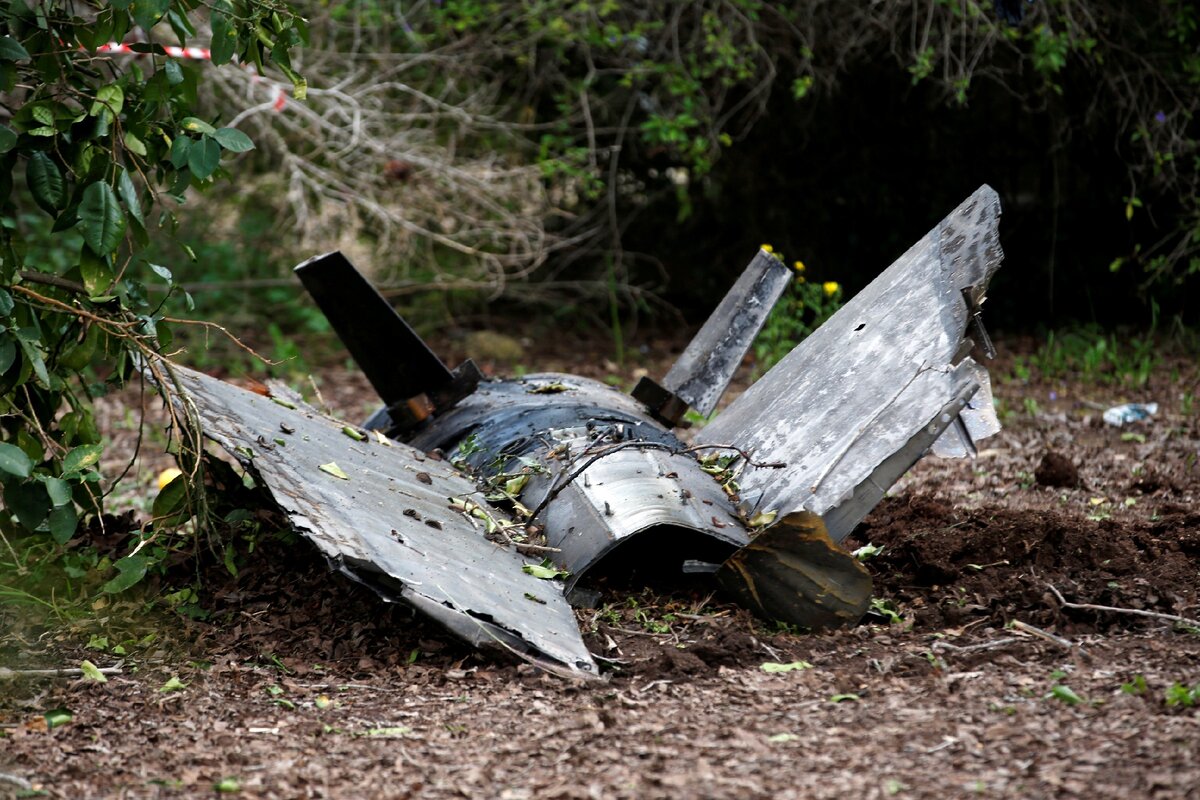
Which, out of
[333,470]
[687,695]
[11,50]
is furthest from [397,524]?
[11,50]

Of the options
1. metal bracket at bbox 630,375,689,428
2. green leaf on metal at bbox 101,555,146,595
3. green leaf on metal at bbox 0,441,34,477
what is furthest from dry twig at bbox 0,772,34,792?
metal bracket at bbox 630,375,689,428

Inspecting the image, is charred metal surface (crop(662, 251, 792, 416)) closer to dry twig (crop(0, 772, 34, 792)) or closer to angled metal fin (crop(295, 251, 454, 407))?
angled metal fin (crop(295, 251, 454, 407))

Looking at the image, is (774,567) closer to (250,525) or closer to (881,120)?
(250,525)

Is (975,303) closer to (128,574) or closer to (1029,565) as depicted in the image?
(1029,565)

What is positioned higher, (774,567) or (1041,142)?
(1041,142)

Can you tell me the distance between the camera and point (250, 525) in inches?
148

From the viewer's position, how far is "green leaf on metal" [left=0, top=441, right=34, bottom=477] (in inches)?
111

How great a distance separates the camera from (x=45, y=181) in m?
3.19

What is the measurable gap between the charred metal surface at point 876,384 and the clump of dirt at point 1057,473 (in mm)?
1422

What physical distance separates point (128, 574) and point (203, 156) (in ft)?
3.81

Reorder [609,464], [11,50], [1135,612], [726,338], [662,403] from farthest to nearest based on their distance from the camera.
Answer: [726,338] < [662,403] < [609,464] < [1135,612] < [11,50]

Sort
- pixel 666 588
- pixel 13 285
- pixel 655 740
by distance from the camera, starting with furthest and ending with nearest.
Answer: pixel 666 588
pixel 13 285
pixel 655 740

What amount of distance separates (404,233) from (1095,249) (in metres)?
4.84

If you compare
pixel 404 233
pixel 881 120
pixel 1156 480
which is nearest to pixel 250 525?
pixel 1156 480
